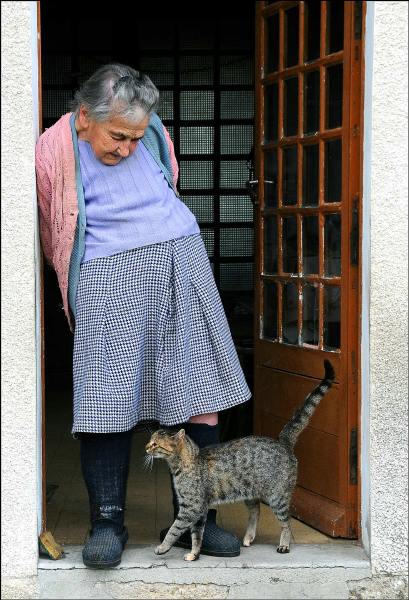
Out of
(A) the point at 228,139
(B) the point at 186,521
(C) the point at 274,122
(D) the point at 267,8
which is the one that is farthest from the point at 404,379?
(A) the point at 228,139

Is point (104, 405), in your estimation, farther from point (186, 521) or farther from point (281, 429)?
point (281, 429)

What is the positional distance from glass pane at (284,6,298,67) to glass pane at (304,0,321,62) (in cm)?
8

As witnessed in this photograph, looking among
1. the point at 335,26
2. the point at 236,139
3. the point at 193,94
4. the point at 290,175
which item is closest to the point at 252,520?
the point at 290,175

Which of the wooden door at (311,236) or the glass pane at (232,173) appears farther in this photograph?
the glass pane at (232,173)

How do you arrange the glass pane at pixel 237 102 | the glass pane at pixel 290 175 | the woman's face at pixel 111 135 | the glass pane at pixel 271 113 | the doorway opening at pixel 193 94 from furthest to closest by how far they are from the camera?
1. the glass pane at pixel 237 102
2. the doorway opening at pixel 193 94
3. the glass pane at pixel 271 113
4. the glass pane at pixel 290 175
5. the woman's face at pixel 111 135

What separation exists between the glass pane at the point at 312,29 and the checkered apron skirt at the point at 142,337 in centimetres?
93

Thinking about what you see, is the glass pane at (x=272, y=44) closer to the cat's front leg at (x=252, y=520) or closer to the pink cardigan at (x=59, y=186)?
the pink cardigan at (x=59, y=186)

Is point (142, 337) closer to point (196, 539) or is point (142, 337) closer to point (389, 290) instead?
point (196, 539)

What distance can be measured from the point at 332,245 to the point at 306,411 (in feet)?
2.16

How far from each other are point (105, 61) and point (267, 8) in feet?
13.3

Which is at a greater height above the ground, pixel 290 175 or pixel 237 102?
pixel 237 102

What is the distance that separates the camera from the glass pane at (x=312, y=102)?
4.05 meters

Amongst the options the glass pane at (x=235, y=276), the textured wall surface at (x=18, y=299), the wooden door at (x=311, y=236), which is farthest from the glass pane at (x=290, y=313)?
the glass pane at (x=235, y=276)

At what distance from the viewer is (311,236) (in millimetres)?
4148
